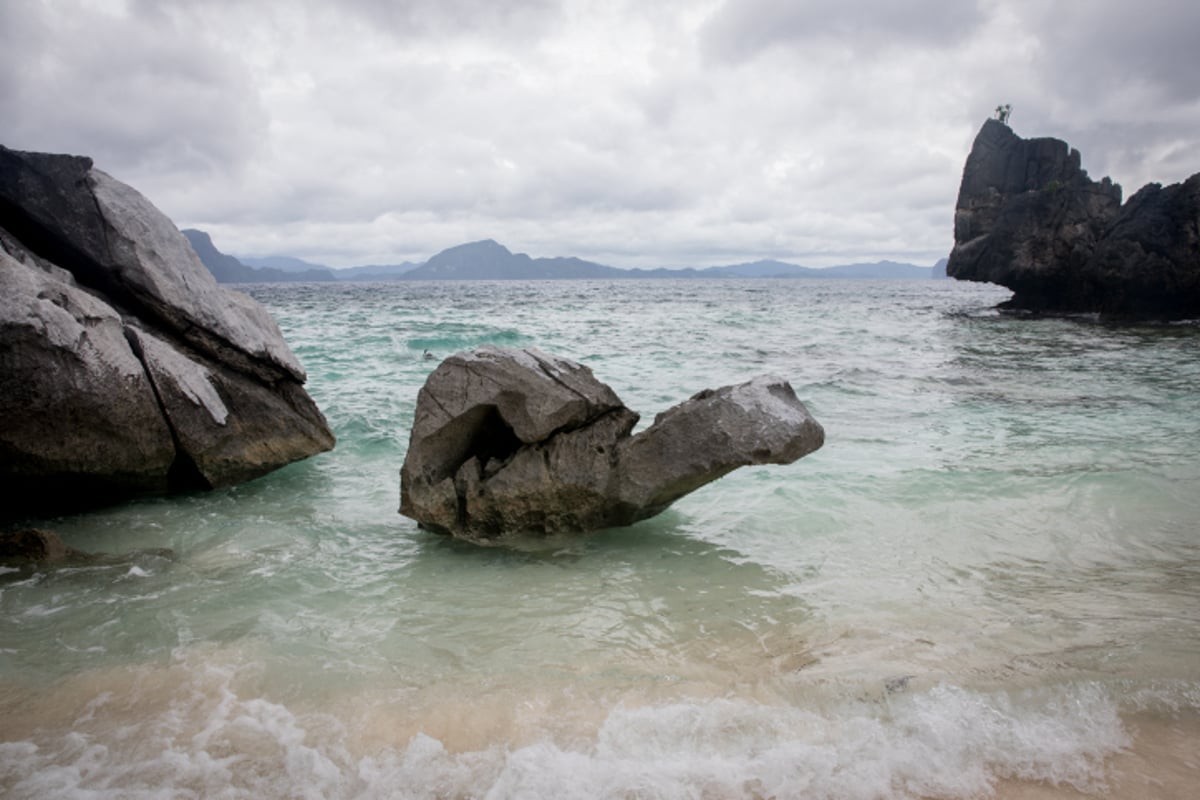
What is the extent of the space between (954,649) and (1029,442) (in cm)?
879

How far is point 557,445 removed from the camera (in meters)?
7.46

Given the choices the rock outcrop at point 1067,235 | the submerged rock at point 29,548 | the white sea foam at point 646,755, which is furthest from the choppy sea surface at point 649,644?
the rock outcrop at point 1067,235

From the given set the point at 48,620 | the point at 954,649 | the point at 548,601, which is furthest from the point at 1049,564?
the point at 48,620

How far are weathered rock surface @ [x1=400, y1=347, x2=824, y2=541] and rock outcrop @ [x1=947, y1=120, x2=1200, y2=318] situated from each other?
138 feet

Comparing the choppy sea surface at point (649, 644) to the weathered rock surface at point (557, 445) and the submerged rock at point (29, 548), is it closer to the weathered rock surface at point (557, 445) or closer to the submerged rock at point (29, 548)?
the submerged rock at point (29, 548)

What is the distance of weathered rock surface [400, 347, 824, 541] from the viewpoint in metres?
7.02

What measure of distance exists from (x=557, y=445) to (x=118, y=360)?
514 centimetres

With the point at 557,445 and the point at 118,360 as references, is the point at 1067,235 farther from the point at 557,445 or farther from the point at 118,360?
the point at 118,360

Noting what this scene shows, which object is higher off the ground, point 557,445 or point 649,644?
point 557,445

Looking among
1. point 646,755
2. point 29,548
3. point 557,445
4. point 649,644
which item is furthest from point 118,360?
point 646,755

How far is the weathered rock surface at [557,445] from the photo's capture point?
7016mm

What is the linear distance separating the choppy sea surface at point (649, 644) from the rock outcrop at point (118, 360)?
605mm

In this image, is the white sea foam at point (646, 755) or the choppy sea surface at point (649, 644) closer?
the white sea foam at point (646, 755)

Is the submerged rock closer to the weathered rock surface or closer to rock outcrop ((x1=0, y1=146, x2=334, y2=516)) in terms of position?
rock outcrop ((x1=0, y1=146, x2=334, y2=516))
